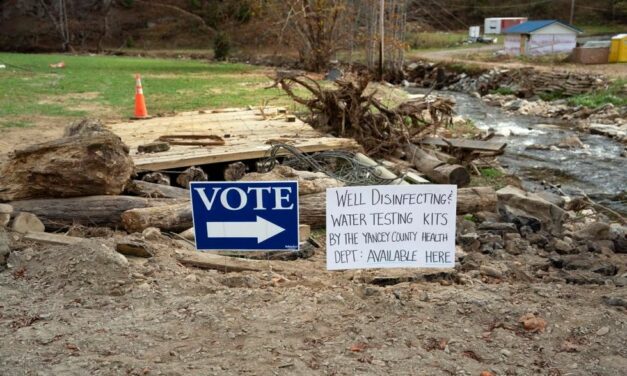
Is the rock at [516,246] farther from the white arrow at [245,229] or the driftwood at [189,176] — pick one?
the driftwood at [189,176]

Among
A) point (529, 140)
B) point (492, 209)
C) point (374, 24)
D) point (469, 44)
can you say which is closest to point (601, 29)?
point (469, 44)

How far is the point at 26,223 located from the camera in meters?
5.64

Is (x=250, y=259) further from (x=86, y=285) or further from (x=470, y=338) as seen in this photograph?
(x=470, y=338)

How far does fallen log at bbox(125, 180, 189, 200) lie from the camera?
6.99 m

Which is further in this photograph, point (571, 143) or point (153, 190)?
point (571, 143)

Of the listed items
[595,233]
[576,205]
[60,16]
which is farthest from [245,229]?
[60,16]

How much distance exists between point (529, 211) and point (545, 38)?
2262 cm

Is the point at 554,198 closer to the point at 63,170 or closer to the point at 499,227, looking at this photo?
the point at 499,227

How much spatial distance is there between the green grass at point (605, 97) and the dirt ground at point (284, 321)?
1533cm

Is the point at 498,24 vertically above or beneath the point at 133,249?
above

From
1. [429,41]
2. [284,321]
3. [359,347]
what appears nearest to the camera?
[359,347]

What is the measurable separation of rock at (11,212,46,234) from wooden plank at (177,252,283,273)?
150 centimetres

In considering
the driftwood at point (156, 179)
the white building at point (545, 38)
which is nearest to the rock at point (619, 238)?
the driftwood at point (156, 179)

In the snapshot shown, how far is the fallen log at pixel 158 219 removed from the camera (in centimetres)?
608
